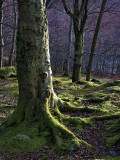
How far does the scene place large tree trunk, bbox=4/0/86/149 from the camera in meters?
3.99

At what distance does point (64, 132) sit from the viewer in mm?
3703

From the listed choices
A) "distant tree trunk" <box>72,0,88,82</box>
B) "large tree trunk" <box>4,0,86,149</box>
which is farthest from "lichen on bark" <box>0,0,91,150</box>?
"distant tree trunk" <box>72,0,88,82</box>

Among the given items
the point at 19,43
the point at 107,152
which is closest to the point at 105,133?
the point at 107,152

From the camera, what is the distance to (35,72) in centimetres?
423

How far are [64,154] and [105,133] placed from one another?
1.28m

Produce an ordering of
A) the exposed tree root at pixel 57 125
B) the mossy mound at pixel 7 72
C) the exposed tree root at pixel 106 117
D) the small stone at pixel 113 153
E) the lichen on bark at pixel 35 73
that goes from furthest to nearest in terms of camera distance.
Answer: the mossy mound at pixel 7 72
the exposed tree root at pixel 106 117
the lichen on bark at pixel 35 73
the exposed tree root at pixel 57 125
the small stone at pixel 113 153

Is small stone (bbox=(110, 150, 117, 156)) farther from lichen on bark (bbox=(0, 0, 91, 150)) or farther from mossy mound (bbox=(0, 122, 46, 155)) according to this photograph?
mossy mound (bbox=(0, 122, 46, 155))

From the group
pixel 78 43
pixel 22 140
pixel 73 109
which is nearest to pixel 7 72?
pixel 78 43

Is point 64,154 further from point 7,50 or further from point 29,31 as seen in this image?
point 7,50

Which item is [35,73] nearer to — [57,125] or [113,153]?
[57,125]

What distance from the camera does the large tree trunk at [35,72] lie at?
399 centimetres

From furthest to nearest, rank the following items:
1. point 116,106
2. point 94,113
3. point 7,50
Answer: point 7,50 → point 116,106 → point 94,113

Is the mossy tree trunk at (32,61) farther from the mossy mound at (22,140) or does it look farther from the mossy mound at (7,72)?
the mossy mound at (7,72)

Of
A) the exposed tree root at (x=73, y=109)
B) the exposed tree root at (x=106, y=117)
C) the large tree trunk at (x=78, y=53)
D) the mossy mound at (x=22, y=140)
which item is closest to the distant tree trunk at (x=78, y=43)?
the large tree trunk at (x=78, y=53)
